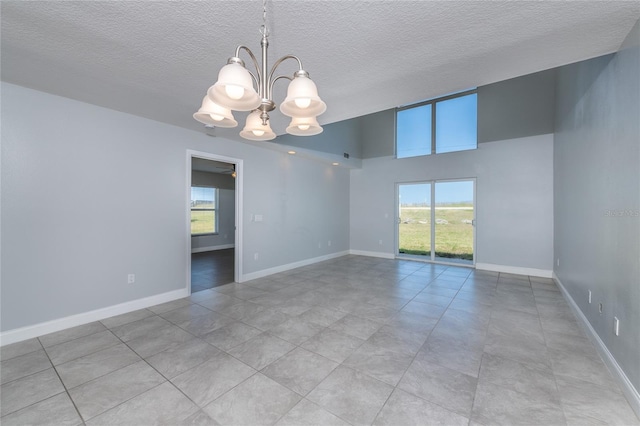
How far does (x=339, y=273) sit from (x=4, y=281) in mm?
4600

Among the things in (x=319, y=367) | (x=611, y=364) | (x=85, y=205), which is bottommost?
(x=319, y=367)

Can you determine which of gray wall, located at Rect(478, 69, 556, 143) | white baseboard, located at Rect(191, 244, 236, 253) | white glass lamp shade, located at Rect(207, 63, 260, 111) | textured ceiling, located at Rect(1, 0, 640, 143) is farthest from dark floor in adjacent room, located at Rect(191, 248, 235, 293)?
gray wall, located at Rect(478, 69, 556, 143)

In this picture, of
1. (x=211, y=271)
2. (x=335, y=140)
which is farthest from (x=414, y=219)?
(x=211, y=271)

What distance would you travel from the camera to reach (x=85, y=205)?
2951 mm

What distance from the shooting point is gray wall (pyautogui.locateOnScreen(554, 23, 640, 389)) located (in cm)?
173

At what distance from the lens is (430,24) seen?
167 cm

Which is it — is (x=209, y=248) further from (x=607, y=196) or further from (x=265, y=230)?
(x=607, y=196)

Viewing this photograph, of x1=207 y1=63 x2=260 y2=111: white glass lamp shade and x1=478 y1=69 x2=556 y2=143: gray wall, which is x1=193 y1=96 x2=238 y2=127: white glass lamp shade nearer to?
x1=207 y1=63 x2=260 y2=111: white glass lamp shade

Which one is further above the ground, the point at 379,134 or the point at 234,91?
the point at 379,134

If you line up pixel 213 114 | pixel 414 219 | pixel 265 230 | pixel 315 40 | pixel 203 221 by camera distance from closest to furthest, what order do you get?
pixel 213 114 < pixel 315 40 < pixel 265 230 < pixel 414 219 < pixel 203 221

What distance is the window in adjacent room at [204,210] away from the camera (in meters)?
8.33

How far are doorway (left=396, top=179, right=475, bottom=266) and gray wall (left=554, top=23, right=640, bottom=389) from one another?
7.66ft

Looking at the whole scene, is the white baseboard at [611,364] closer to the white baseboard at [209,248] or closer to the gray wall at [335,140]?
the gray wall at [335,140]

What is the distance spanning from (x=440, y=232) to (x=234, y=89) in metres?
6.14
